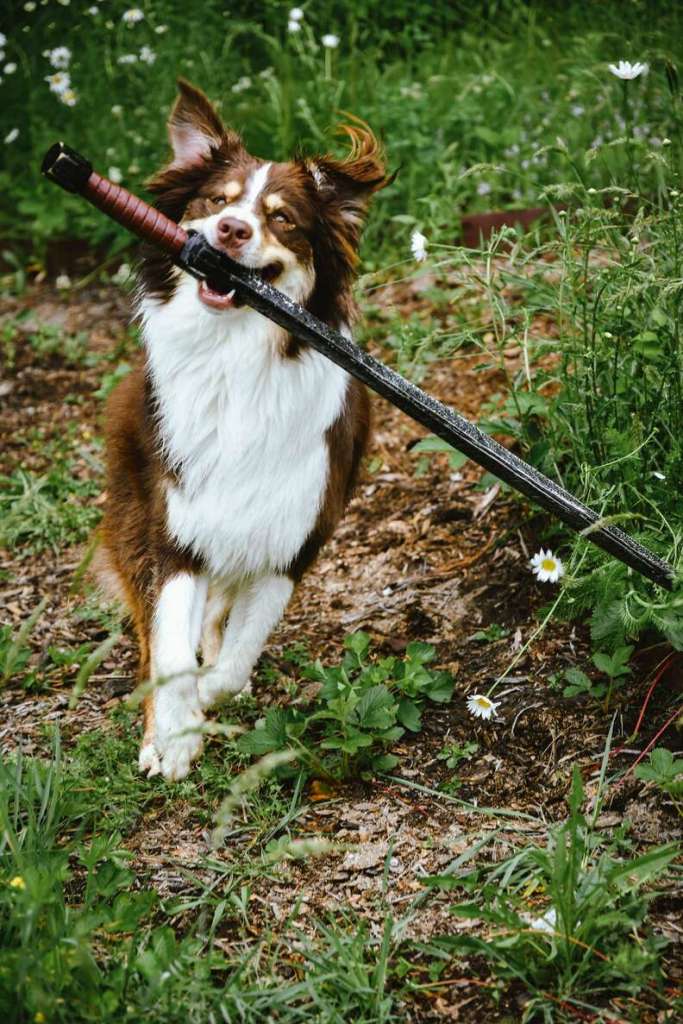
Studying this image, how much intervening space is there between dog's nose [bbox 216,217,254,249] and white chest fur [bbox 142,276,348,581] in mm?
287

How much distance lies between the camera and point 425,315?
5.26 metres

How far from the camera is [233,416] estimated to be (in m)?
3.10

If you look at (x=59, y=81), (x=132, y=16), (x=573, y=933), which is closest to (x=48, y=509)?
(x=573, y=933)

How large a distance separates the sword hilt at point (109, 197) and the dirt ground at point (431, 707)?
0.87 m

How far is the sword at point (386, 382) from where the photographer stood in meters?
2.56

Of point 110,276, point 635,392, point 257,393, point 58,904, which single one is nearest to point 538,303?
point 635,392

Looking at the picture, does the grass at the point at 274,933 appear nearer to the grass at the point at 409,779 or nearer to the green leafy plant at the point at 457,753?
the grass at the point at 409,779

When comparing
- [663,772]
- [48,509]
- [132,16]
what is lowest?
[48,509]

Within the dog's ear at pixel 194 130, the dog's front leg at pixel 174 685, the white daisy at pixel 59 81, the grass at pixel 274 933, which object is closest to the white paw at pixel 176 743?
the dog's front leg at pixel 174 685

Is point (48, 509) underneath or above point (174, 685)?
underneath

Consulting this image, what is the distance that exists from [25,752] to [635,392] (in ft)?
6.73

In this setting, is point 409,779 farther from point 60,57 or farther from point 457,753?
point 60,57

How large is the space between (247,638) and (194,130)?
1.54 m

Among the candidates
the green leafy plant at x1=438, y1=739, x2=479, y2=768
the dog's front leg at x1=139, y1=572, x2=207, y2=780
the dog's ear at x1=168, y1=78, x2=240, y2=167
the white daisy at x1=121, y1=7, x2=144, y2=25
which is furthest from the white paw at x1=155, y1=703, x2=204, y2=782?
the white daisy at x1=121, y1=7, x2=144, y2=25
